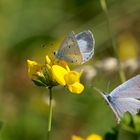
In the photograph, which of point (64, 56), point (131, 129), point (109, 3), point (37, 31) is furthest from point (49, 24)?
point (131, 129)

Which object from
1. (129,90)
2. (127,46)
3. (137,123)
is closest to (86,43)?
(129,90)

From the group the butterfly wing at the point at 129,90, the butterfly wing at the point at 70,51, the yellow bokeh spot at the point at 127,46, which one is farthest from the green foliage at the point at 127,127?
the yellow bokeh spot at the point at 127,46

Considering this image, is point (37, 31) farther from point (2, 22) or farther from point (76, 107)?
point (76, 107)

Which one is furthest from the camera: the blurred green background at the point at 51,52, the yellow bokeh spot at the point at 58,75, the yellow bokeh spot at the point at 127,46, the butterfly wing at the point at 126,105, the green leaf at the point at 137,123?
the yellow bokeh spot at the point at 127,46

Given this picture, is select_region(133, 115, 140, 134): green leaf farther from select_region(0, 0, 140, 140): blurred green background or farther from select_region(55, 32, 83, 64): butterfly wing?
select_region(0, 0, 140, 140): blurred green background

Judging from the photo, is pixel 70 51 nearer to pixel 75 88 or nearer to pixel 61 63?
pixel 61 63

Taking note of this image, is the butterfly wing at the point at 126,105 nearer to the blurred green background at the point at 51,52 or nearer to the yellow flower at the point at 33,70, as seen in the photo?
the yellow flower at the point at 33,70
